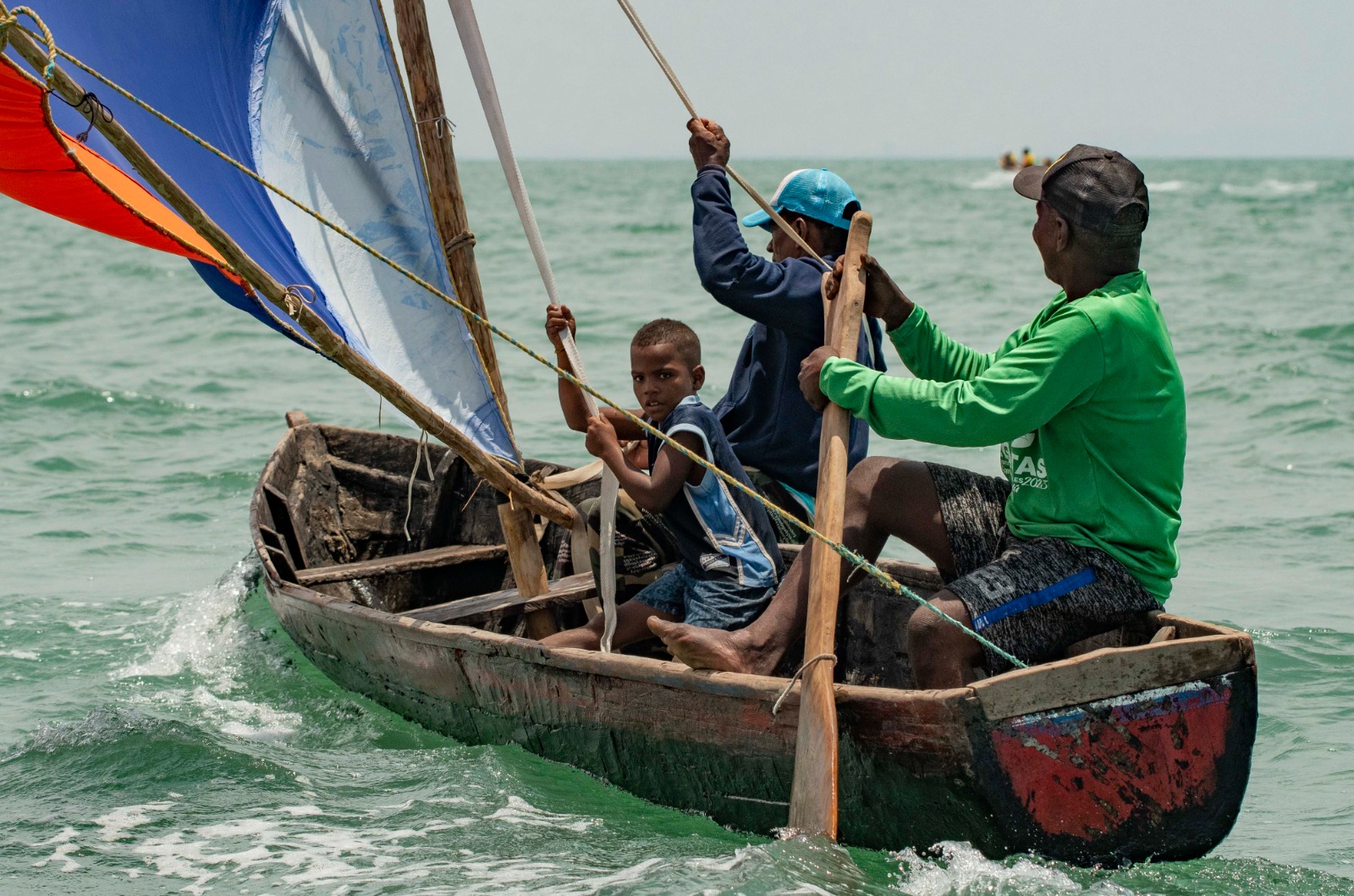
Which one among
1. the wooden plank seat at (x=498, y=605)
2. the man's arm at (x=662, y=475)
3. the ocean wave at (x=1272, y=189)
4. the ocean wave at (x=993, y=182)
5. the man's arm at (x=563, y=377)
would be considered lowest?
the wooden plank seat at (x=498, y=605)

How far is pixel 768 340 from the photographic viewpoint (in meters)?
4.71

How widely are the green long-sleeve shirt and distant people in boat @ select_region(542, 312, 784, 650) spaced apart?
0.62m

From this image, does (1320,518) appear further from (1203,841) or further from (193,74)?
(193,74)

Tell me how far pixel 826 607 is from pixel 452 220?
2335mm

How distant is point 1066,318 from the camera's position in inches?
137

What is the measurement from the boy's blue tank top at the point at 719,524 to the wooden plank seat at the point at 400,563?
2063 mm

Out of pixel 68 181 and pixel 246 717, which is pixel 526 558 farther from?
pixel 68 181

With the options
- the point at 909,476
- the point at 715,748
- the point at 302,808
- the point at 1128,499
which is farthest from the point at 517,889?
the point at 1128,499

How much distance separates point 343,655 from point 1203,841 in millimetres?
3286

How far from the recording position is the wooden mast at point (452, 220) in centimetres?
509

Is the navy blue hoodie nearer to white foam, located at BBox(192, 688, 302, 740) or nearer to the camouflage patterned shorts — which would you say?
the camouflage patterned shorts

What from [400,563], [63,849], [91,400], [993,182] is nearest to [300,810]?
[63,849]

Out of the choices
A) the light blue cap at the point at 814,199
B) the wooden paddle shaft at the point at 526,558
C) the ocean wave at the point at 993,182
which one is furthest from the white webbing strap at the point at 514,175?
the ocean wave at the point at 993,182

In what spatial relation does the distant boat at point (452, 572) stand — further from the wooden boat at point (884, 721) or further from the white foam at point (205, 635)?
the white foam at point (205, 635)
